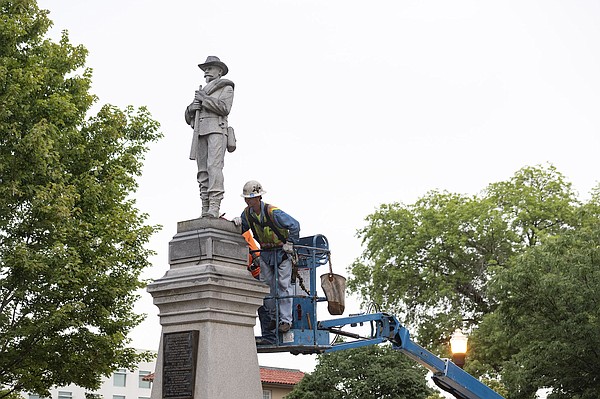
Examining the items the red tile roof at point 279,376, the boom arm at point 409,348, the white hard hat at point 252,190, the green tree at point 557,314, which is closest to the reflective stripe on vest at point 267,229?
the white hard hat at point 252,190

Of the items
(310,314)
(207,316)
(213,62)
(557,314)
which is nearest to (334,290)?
(310,314)

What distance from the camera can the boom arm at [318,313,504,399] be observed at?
14.7 metres

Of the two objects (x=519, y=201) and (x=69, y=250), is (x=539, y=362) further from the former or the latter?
(x=519, y=201)

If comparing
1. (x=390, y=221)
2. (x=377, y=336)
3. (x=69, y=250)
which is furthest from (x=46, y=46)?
(x=390, y=221)

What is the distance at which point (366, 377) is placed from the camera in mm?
43000

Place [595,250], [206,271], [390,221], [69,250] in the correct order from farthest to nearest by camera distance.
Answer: [390,221]
[595,250]
[69,250]
[206,271]

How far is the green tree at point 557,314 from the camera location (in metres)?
22.8

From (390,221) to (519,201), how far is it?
6144 millimetres

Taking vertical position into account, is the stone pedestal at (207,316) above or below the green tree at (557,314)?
below

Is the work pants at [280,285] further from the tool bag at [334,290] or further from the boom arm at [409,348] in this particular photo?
the boom arm at [409,348]

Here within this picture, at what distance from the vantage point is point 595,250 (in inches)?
926

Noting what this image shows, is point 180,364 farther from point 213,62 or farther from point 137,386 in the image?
point 137,386

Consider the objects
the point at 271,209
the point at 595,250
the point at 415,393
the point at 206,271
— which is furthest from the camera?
the point at 415,393

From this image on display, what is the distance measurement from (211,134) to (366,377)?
32273 mm
